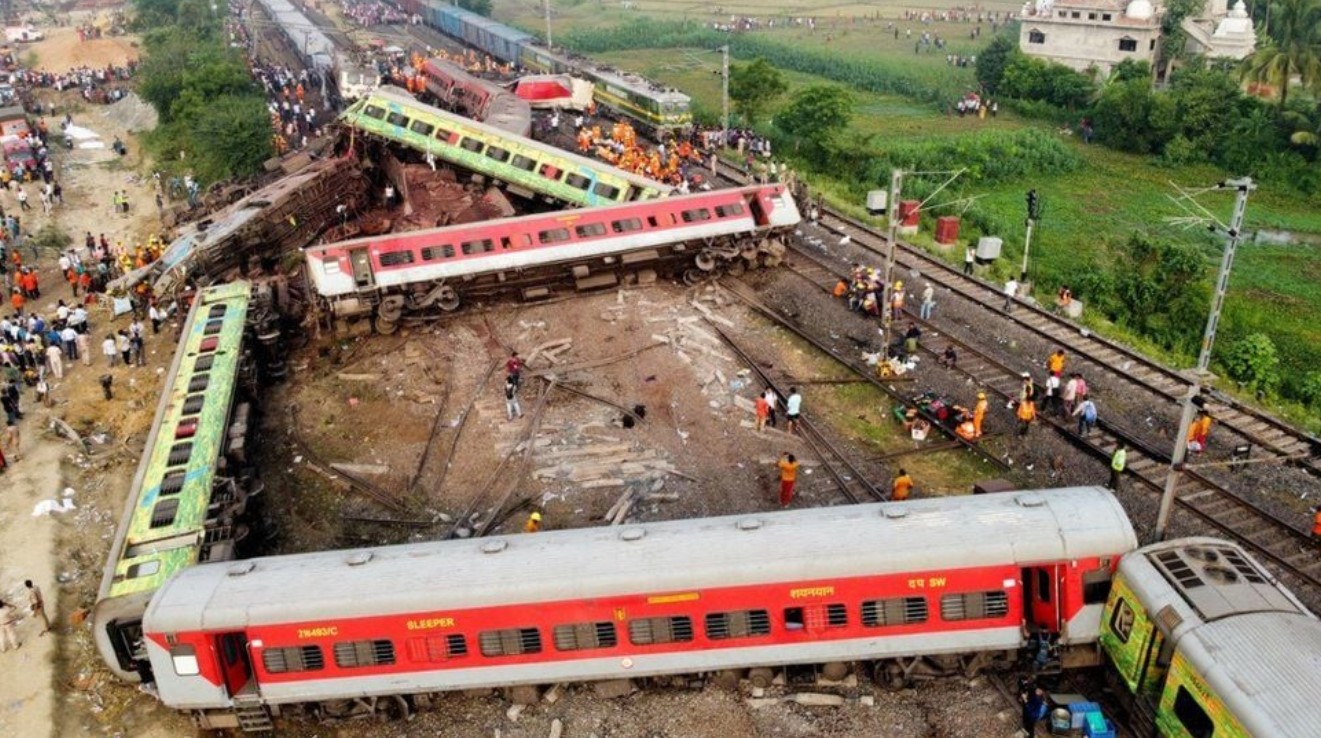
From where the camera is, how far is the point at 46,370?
105 feet

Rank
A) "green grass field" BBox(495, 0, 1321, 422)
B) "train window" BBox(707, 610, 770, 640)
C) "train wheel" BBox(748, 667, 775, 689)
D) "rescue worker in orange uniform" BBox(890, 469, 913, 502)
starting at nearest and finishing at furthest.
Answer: "train window" BBox(707, 610, 770, 640) < "train wheel" BBox(748, 667, 775, 689) < "rescue worker in orange uniform" BBox(890, 469, 913, 502) < "green grass field" BBox(495, 0, 1321, 422)

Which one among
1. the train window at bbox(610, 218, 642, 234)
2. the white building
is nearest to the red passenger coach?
the train window at bbox(610, 218, 642, 234)

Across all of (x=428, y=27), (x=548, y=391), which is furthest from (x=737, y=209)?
(x=428, y=27)

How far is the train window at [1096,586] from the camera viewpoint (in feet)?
52.6

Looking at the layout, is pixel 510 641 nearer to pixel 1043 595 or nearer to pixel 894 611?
pixel 894 611

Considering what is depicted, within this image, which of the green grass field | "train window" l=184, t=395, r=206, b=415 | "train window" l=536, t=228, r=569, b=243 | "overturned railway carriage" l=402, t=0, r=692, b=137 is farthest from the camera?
"overturned railway carriage" l=402, t=0, r=692, b=137

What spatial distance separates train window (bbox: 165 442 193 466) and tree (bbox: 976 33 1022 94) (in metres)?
66.4

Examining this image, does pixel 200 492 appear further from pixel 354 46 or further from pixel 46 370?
pixel 354 46

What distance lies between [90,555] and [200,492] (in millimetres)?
4657

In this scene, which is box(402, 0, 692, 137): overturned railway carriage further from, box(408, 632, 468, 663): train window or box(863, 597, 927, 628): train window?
box(408, 632, 468, 663): train window

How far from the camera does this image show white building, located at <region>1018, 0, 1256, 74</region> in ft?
226

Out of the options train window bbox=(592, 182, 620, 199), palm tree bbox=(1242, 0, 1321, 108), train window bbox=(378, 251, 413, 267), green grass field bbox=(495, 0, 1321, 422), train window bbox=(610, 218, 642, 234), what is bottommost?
green grass field bbox=(495, 0, 1321, 422)

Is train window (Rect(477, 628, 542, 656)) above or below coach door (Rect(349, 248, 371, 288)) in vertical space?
below

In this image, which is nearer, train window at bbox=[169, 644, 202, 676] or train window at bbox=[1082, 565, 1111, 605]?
train window at bbox=[1082, 565, 1111, 605]
